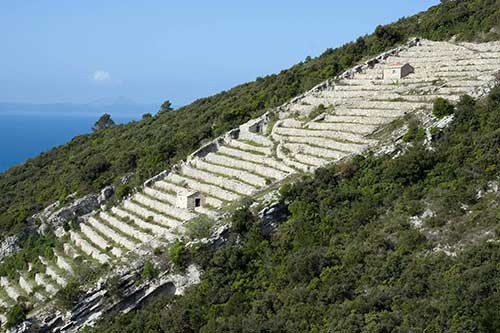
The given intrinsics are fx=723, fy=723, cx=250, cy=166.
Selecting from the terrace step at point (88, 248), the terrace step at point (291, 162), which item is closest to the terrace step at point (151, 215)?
the terrace step at point (88, 248)

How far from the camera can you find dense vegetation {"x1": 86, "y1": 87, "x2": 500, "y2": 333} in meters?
20.8

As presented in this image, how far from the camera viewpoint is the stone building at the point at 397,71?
43.7 meters

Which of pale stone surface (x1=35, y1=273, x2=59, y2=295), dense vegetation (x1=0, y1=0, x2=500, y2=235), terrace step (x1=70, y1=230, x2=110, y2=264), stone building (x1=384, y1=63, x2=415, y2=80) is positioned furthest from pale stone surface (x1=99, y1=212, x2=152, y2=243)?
stone building (x1=384, y1=63, x2=415, y2=80)

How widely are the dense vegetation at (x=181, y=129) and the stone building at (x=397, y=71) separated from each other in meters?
5.79

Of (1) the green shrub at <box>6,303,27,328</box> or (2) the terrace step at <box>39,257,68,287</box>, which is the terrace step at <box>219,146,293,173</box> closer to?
(2) the terrace step at <box>39,257,68,287</box>

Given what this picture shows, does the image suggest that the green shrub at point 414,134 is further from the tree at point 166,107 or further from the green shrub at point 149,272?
the tree at point 166,107

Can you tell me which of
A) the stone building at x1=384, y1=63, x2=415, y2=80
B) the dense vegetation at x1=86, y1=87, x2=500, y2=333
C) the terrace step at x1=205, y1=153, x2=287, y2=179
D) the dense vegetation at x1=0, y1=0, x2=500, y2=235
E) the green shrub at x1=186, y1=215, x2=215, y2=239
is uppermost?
the dense vegetation at x1=0, y1=0, x2=500, y2=235

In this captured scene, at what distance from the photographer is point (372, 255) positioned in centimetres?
2456

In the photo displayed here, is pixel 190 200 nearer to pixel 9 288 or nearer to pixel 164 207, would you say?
pixel 164 207

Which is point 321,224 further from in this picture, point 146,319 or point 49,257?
point 49,257

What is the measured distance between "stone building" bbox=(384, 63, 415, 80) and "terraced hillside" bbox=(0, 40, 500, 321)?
355mm

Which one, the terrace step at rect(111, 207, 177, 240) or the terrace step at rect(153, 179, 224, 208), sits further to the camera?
the terrace step at rect(153, 179, 224, 208)

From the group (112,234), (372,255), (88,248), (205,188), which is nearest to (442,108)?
(372,255)

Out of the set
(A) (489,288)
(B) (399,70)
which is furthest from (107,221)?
(A) (489,288)
